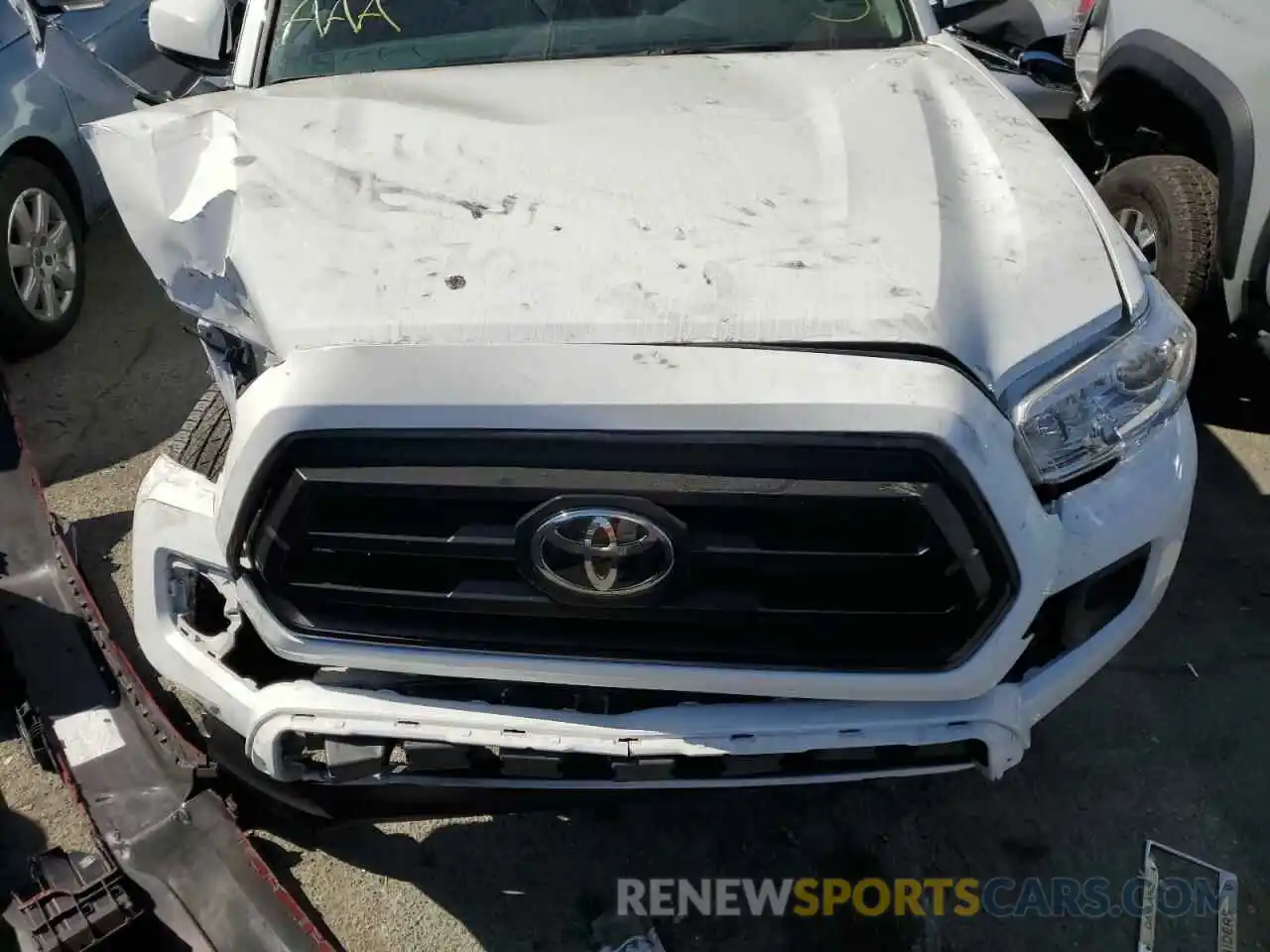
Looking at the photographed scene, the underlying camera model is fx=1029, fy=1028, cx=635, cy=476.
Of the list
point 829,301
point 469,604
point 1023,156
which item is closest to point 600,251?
point 829,301

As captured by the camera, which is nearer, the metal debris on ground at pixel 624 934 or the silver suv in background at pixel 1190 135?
the metal debris on ground at pixel 624 934

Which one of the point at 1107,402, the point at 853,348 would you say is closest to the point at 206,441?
the point at 853,348

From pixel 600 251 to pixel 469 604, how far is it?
0.66 m

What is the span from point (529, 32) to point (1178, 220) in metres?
2.29

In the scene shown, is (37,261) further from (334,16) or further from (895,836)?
(895,836)

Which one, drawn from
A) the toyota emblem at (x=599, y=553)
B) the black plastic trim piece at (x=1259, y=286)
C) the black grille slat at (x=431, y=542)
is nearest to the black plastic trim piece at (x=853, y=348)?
the toyota emblem at (x=599, y=553)

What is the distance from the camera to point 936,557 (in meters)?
1.67

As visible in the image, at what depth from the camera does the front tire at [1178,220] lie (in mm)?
3430

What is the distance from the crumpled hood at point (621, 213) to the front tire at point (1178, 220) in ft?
4.66

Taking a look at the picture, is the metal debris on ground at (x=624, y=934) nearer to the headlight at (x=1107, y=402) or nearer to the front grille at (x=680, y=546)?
the front grille at (x=680, y=546)

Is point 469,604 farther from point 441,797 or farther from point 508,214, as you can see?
point 508,214

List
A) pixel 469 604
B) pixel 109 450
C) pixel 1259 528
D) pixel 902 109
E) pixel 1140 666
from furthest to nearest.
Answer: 1. pixel 109 450
2. pixel 1259 528
3. pixel 1140 666
4. pixel 902 109
5. pixel 469 604

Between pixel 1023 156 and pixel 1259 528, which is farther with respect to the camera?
pixel 1259 528

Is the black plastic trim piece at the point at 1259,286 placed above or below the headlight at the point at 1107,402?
below
